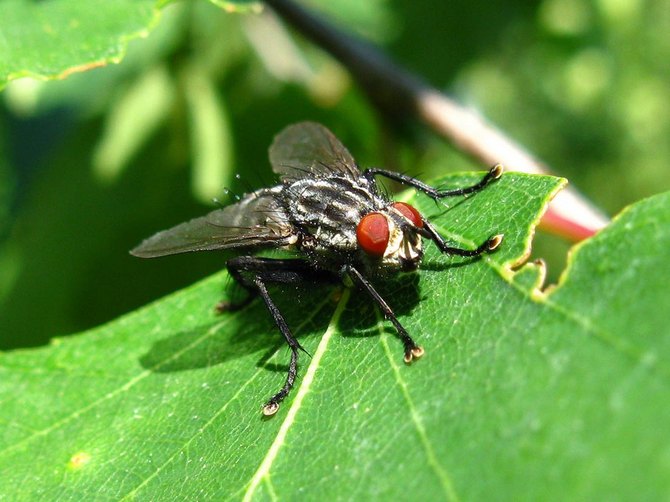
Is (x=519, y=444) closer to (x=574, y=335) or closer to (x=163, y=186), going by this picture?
(x=574, y=335)

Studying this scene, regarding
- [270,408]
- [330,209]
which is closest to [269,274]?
[330,209]

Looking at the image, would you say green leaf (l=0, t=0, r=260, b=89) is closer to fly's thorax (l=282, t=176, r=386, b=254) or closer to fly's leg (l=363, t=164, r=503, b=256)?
fly's thorax (l=282, t=176, r=386, b=254)

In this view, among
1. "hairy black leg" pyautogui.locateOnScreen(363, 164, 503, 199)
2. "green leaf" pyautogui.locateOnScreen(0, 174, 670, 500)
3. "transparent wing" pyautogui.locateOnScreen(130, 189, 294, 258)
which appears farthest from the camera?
"transparent wing" pyautogui.locateOnScreen(130, 189, 294, 258)

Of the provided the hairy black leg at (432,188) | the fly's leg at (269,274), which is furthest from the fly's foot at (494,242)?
the fly's leg at (269,274)

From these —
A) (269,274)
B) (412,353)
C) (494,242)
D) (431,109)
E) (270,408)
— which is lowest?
(270,408)

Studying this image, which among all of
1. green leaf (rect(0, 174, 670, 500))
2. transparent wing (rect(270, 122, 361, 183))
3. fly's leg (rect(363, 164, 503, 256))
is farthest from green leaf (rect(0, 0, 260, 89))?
green leaf (rect(0, 174, 670, 500))

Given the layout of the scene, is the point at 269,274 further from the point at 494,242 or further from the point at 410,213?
the point at 494,242
